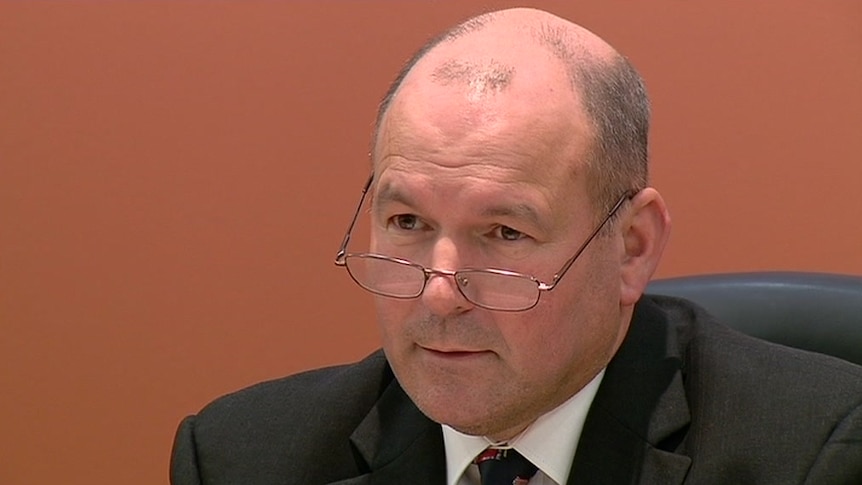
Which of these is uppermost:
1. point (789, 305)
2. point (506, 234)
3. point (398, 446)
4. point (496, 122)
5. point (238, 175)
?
point (496, 122)

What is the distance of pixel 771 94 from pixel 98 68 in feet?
4.55

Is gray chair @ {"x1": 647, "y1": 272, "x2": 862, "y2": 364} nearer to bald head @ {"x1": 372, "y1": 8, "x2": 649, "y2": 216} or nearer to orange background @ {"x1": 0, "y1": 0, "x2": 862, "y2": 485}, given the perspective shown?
bald head @ {"x1": 372, "y1": 8, "x2": 649, "y2": 216}

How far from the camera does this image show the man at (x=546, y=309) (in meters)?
1.58

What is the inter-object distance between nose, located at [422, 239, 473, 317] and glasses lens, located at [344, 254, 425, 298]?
0.03 metres

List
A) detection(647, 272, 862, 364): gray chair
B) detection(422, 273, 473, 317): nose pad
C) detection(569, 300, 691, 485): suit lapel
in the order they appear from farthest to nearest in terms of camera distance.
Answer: detection(647, 272, 862, 364): gray chair, detection(569, 300, 691, 485): suit lapel, detection(422, 273, 473, 317): nose pad

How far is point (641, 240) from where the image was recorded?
1.72 m

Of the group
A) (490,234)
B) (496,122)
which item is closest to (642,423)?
(490,234)

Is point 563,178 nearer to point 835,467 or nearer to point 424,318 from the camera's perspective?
point 424,318

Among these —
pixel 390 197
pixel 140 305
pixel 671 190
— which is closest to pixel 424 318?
pixel 390 197

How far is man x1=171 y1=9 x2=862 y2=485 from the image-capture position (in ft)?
5.19

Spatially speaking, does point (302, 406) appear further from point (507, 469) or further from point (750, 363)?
point (750, 363)

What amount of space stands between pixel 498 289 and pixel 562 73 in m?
0.28

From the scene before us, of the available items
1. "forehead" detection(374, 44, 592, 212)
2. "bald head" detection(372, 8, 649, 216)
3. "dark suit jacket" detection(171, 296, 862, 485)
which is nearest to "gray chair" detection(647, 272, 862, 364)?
"dark suit jacket" detection(171, 296, 862, 485)

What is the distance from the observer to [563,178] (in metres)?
1.59
